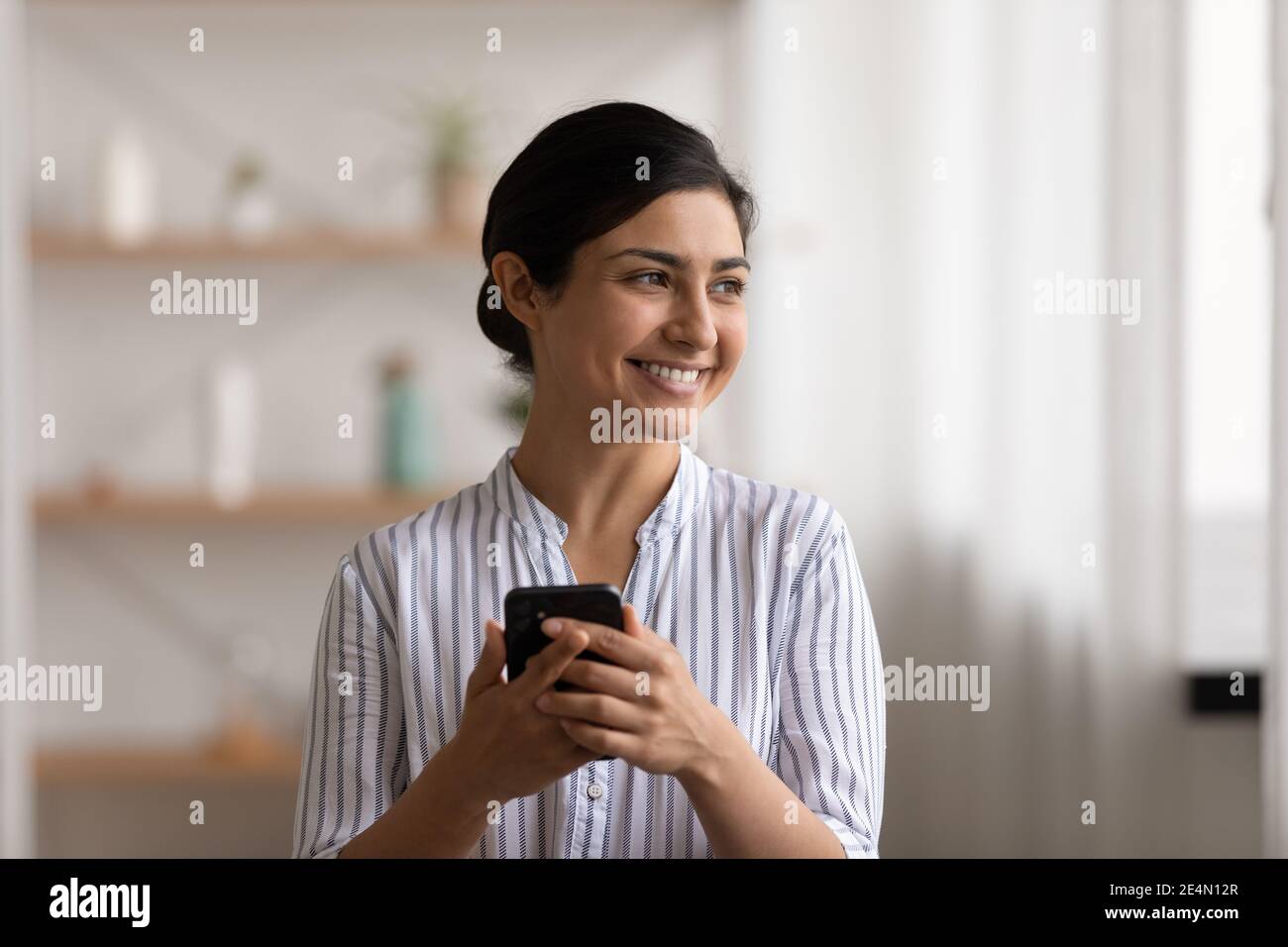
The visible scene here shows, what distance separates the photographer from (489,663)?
2.66ft

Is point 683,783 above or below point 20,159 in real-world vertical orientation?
below

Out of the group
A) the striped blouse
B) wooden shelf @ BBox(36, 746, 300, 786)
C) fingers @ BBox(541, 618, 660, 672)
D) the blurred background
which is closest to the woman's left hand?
fingers @ BBox(541, 618, 660, 672)

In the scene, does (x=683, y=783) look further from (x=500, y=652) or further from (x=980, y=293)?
(x=980, y=293)

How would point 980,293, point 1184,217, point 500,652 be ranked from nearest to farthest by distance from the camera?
point 500,652 → point 1184,217 → point 980,293

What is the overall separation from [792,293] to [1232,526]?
1096 mm

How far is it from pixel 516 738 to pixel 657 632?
0.17 m

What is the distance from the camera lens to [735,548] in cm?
95

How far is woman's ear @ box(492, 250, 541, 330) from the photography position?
945 millimetres

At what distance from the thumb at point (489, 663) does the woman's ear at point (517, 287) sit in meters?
0.27

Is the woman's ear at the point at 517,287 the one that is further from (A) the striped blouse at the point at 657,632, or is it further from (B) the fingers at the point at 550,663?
(B) the fingers at the point at 550,663

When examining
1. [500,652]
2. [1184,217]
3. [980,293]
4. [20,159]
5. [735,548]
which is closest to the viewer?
[500,652]

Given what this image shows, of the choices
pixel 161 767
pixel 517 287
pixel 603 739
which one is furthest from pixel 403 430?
pixel 603 739

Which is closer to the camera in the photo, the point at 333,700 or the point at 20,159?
the point at 333,700
